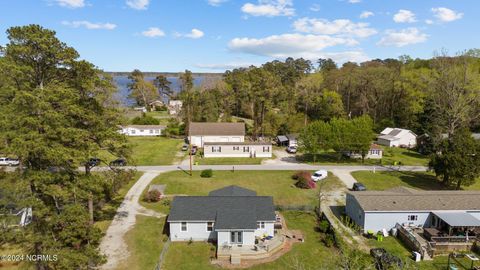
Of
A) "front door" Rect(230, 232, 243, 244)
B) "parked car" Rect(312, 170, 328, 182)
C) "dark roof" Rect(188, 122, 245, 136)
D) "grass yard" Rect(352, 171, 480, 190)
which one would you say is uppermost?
"dark roof" Rect(188, 122, 245, 136)

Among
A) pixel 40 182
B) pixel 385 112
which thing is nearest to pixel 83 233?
pixel 40 182

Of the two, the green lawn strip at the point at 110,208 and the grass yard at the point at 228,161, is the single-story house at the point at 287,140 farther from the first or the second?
the green lawn strip at the point at 110,208

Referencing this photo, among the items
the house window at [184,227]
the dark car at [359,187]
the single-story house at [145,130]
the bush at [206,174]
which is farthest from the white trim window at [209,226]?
the single-story house at [145,130]

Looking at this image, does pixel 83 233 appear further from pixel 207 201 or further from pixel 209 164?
pixel 209 164

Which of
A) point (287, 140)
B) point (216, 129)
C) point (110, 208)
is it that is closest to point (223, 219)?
point (110, 208)

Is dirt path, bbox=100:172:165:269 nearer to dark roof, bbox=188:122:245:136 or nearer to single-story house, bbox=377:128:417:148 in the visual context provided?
dark roof, bbox=188:122:245:136

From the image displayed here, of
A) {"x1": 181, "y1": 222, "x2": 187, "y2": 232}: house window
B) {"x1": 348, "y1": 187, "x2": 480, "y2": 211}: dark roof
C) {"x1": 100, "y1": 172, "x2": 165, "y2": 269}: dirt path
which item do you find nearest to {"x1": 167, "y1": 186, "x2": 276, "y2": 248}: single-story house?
{"x1": 181, "y1": 222, "x2": 187, "y2": 232}: house window
